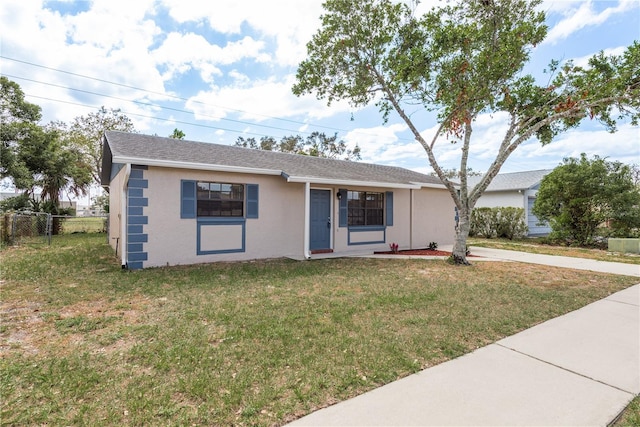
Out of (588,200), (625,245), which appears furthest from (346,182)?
(625,245)

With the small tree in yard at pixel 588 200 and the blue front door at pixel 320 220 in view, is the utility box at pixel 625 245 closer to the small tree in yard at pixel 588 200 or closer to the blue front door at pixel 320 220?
the small tree in yard at pixel 588 200

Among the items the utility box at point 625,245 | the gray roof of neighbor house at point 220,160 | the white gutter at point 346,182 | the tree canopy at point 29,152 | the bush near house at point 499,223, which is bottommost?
the utility box at point 625,245

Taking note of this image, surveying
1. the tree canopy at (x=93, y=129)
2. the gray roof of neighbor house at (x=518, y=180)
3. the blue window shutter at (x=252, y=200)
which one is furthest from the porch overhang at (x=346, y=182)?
the tree canopy at (x=93, y=129)

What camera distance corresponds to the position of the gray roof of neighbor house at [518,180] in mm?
18062

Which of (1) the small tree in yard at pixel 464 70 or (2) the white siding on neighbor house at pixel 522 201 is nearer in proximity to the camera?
(1) the small tree in yard at pixel 464 70

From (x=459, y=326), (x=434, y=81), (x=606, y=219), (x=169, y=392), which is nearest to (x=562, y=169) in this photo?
(x=606, y=219)

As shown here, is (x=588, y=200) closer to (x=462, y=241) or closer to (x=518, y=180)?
(x=518, y=180)

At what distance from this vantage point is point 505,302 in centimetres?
510

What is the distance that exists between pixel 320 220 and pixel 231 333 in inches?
273

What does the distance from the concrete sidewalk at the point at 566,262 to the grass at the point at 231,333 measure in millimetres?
1217

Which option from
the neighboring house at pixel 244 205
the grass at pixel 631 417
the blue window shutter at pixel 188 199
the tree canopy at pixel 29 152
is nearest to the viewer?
the grass at pixel 631 417

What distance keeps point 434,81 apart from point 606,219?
10688mm

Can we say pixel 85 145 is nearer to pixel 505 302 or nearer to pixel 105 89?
pixel 105 89

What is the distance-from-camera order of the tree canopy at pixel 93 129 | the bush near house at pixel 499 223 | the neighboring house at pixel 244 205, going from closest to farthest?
1. the neighboring house at pixel 244 205
2. the bush near house at pixel 499 223
3. the tree canopy at pixel 93 129
